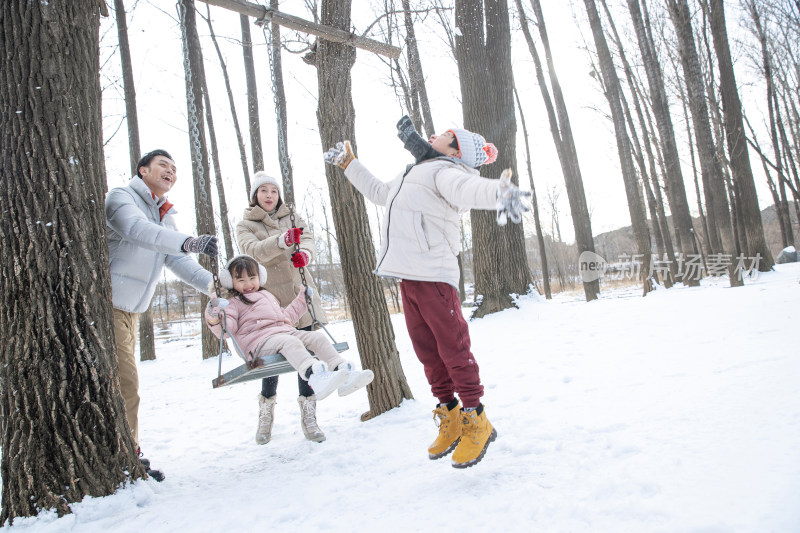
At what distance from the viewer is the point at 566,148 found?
12.4 m

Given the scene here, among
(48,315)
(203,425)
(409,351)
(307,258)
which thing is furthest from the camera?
(409,351)

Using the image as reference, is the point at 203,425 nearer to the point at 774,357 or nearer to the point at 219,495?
the point at 219,495

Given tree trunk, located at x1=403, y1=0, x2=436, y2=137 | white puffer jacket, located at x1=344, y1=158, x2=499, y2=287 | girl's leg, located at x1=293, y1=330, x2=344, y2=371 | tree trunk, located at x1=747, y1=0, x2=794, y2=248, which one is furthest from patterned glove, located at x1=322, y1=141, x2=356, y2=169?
tree trunk, located at x1=747, y1=0, x2=794, y2=248

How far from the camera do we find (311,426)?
3883 millimetres

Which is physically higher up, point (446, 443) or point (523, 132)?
point (523, 132)

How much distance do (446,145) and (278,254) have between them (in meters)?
1.78

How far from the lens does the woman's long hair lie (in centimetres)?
368

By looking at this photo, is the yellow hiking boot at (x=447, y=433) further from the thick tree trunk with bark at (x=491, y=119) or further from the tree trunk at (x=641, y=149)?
the tree trunk at (x=641, y=149)

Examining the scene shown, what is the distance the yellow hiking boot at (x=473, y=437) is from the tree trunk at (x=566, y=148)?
9128 millimetres

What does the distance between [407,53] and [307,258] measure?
481 inches

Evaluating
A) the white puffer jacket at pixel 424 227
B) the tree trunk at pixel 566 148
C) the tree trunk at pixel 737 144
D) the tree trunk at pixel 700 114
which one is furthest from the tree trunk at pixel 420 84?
the white puffer jacket at pixel 424 227

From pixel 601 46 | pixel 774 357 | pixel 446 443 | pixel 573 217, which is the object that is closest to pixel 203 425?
pixel 446 443

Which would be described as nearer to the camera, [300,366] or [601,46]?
[300,366]

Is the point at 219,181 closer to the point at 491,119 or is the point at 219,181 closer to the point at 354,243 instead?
the point at 491,119
